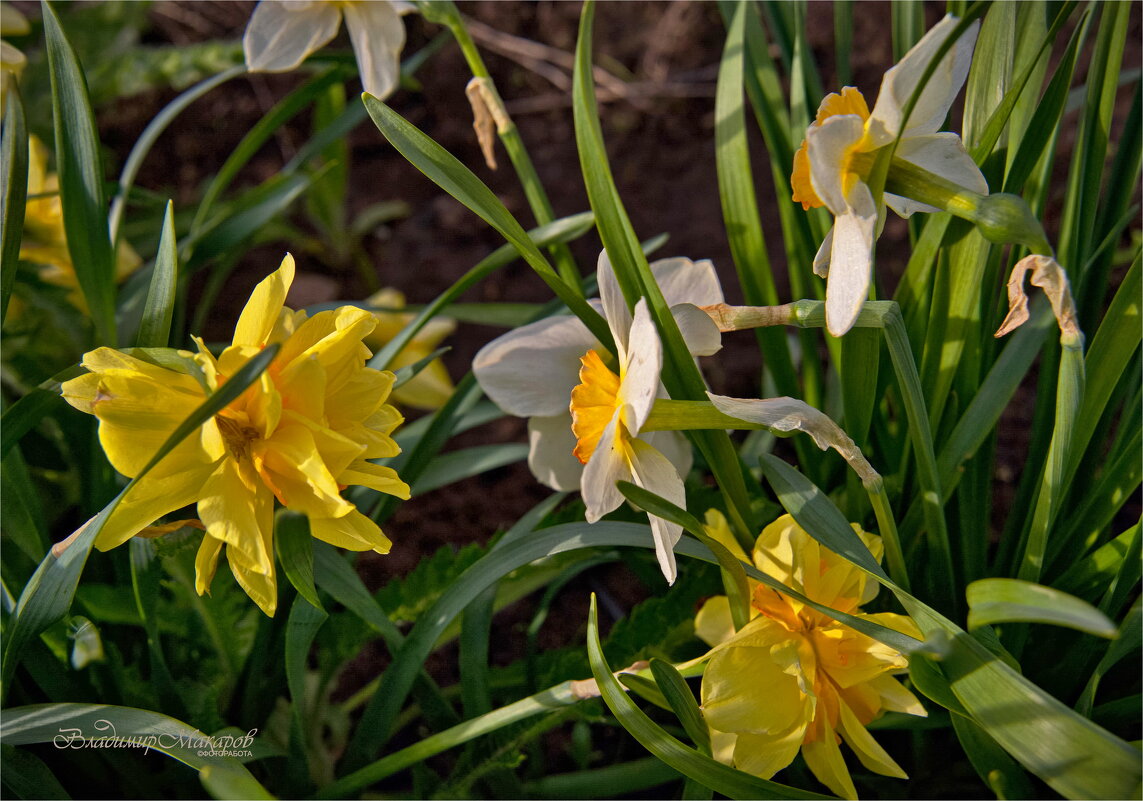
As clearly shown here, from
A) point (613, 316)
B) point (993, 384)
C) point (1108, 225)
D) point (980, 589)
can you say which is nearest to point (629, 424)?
point (613, 316)

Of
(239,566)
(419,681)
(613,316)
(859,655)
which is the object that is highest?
(613,316)

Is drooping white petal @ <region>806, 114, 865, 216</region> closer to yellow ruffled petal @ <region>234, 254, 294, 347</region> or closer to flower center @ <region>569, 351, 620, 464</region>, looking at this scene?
flower center @ <region>569, 351, 620, 464</region>

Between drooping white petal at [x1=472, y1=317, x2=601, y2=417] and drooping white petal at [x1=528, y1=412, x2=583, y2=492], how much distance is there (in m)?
0.04

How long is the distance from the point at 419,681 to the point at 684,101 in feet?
4.29

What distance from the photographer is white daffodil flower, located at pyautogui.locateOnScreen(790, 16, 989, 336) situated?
50 cm

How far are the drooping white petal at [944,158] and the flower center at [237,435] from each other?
0.46 metres

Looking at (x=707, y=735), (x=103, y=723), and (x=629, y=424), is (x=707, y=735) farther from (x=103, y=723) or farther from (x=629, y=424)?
(x=103, y=723)

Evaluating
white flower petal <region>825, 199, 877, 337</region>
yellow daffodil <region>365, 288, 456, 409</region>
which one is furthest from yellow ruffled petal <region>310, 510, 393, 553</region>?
yellow daffodil <region>365, 288, 456, 409</region>

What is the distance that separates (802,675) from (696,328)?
0.26 meters

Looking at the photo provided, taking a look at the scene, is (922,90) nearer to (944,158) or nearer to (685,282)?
(944,158)

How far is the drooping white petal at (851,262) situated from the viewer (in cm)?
49

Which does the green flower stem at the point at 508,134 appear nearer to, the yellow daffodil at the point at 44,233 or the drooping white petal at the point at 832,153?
the drooping white petal at the point at 832,153

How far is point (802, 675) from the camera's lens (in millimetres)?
609

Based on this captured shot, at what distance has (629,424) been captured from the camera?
563mm
